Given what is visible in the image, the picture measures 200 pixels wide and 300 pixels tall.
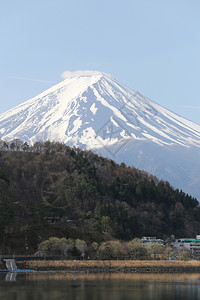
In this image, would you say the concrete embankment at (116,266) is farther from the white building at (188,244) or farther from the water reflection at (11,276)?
the white building at (188,244)

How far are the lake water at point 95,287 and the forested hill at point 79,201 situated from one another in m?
24.1

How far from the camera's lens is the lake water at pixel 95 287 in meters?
71.3

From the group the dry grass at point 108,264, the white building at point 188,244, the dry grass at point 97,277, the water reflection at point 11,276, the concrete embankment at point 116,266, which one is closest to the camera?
the water reflection at point 11,276

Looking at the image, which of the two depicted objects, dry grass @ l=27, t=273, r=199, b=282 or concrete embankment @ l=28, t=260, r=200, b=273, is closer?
dry grass @ l=27, t=273, r=199, b=282

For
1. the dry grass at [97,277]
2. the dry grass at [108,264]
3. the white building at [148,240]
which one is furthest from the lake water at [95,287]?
the white building at [148,240]

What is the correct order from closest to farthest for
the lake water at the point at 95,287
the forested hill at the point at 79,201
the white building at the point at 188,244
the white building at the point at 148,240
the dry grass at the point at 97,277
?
the lake water at the point at 95,287 → the dry grass at the point at 97,277 → the forested hill at the point at 79,201 → the white building at the point at 148,240 → the white building at the point at 188,244

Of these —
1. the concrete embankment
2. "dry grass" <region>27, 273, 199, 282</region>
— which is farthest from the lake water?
the concrete embankment

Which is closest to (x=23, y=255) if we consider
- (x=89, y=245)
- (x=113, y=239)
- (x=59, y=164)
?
(x=89, y=245)

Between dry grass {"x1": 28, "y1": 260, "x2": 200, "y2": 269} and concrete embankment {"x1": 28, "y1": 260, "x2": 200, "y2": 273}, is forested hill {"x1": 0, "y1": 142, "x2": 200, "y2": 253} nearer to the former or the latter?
A: dry grass {"x1": 28, "y1": 260, "x2": 200, "y2": 269}

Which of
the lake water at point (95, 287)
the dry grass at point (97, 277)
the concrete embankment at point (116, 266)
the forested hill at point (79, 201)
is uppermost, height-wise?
the forested hill at point (79, 201)

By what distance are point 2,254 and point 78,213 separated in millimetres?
35830

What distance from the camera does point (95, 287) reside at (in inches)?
3182

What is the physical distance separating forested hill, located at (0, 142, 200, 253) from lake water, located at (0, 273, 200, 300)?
79.1ft

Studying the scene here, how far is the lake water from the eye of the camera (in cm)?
7131
